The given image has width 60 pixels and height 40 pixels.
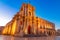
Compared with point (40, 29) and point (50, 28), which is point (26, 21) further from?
point (50, 28)

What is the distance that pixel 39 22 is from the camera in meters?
11.5

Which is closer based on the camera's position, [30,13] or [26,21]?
[26,21]

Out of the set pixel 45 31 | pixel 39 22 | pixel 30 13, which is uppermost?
pixel 30 13

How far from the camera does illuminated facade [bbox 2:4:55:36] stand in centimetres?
1046

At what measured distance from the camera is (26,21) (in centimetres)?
1061

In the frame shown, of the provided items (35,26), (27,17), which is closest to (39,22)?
(35,26)

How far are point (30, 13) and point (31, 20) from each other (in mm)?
748

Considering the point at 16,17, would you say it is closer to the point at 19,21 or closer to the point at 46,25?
the point at 19,21

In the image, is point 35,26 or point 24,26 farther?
point 35,26

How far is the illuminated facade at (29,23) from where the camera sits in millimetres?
10457

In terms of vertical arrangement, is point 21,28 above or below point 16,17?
below

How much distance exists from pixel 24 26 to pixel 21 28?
34 centimetres

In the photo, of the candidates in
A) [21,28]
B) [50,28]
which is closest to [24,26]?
[21,28]

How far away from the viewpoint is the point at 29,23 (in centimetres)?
1081
